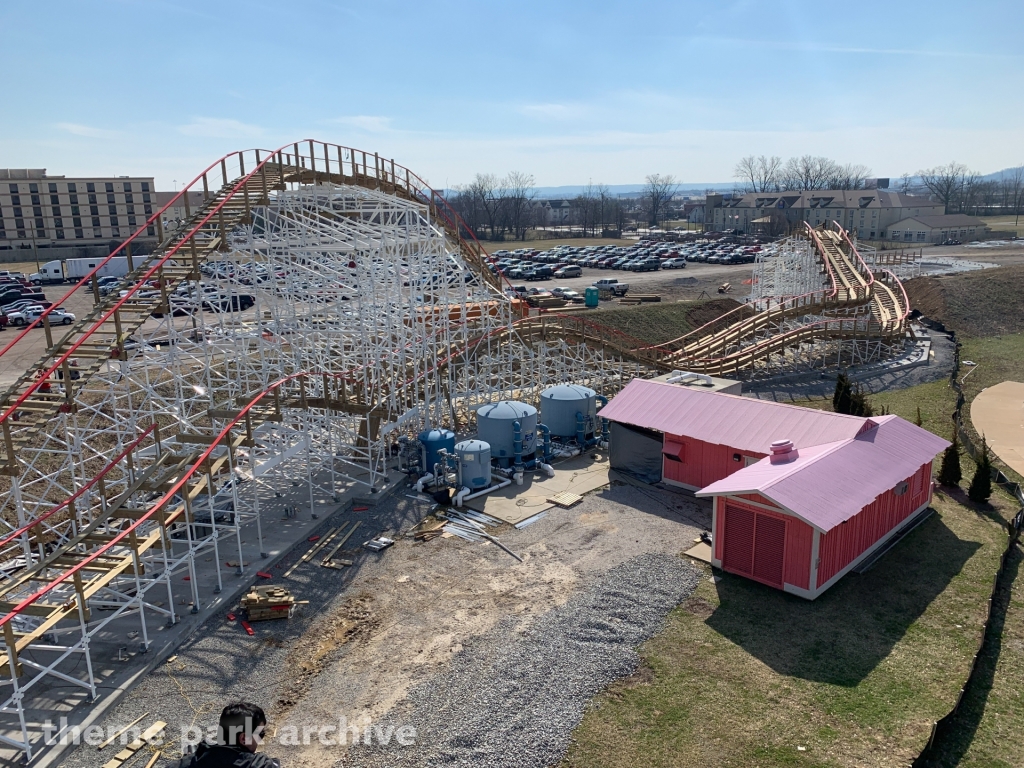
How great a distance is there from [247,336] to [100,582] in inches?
383

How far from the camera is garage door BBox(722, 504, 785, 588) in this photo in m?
15.0

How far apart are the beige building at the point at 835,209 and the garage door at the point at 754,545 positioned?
84571mm

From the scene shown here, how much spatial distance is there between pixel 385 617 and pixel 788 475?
878cm

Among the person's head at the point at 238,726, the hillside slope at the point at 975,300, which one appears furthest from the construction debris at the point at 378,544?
the hillside slope at the point at 975,300

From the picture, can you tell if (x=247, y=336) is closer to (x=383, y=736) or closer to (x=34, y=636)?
(x=34, y=636)

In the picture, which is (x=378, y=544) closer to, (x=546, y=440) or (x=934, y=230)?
(x=546, y=440)

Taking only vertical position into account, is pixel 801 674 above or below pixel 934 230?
below

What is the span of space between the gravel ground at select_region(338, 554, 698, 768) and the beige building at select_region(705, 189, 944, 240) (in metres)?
87.1

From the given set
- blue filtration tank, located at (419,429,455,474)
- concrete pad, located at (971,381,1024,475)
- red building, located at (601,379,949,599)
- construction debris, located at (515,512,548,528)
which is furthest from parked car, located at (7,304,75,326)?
concrete pad, located at (971,381,1024,475)

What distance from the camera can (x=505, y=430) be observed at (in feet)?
73.2

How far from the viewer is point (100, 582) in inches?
480

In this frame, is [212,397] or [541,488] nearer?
[212,397]

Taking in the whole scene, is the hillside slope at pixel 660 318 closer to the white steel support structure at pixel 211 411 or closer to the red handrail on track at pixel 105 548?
the white steel support structure at pixel 211 411

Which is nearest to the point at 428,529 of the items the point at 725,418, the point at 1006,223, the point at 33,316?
the point at 725,418
